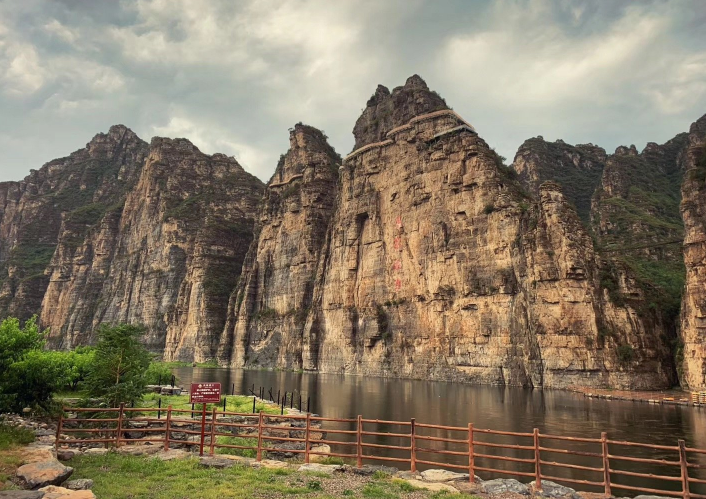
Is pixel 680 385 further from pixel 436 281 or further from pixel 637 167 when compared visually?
pixel 637 167

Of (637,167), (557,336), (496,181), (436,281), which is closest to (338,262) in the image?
(436,281)

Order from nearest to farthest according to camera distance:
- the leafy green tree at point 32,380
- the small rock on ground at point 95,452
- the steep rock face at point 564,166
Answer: the small rock on ground at point 95,452 → the leafy green tree at point 32,380 → the steep rock face at point 564,166

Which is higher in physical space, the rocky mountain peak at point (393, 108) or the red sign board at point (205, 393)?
the rocky mountain peak at point (393, 108)

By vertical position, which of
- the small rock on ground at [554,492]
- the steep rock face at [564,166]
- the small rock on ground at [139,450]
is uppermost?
Answer: the steep rock face at [564,166]

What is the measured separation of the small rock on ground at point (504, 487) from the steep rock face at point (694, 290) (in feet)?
170

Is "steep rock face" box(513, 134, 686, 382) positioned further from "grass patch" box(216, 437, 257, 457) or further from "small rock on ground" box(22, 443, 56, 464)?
"small rock on ground" box(22, 443, 56, 464)

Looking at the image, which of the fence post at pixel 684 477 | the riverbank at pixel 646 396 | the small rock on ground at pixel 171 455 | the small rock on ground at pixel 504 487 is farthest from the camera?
the riverbank at pixel 646 396

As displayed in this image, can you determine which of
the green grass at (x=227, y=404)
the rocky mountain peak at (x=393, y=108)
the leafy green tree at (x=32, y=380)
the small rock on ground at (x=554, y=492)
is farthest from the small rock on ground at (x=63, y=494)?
the rocky mountain peak at (x=393, y=108)

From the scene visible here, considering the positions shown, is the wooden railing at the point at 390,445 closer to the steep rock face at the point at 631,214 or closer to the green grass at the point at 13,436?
the green grass at the point at 13,436

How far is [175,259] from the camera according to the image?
16725 centimetres

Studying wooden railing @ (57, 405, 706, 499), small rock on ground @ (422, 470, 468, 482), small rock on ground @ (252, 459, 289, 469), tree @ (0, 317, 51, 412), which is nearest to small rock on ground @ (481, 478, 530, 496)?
wooden railing @ (57, 405, 706, 499)

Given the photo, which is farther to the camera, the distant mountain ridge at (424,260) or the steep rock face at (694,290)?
the distant mountain ridge at (424,260)

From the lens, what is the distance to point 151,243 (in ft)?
581

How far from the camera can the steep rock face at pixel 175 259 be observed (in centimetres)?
15112
